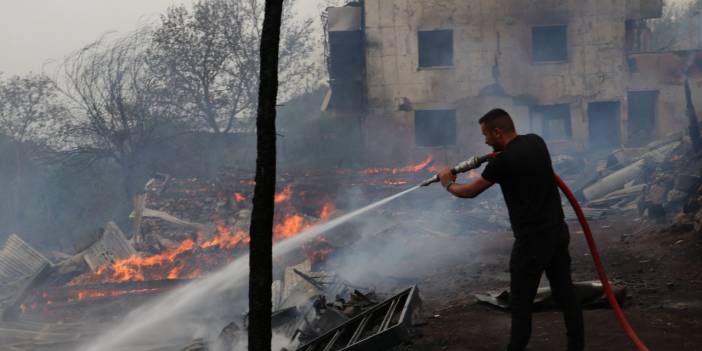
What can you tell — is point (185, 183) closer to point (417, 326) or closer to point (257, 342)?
point (417, 326)

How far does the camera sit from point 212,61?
95.2ft

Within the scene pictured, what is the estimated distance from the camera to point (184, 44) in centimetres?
2853

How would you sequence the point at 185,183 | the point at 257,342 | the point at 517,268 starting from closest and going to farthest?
the point at 257,342 < the point at 517,268 < the point at 185,183

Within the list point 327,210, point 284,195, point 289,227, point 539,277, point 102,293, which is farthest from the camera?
point 284,195

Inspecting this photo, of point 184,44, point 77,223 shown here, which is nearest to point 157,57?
point 184,44

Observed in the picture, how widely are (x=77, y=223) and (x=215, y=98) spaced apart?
9.17 metres

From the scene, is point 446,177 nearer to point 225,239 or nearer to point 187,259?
point 187,259

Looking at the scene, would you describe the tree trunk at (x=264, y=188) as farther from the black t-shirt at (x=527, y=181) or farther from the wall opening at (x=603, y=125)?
the wall opening at (x=603, y=125)

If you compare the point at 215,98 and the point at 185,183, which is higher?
the point at 215,98

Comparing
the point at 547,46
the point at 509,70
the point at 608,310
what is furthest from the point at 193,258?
the point at 547,46

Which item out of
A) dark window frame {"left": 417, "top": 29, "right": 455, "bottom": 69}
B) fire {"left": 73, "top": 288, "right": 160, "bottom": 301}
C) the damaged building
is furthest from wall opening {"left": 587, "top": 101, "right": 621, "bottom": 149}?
fire {"left": 73, "top": 288, "right": 160, "bottom": 301}

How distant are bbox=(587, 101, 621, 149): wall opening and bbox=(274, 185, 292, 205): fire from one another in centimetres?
1335

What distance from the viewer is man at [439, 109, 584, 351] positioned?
4.59m

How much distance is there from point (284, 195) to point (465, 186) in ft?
43.6
